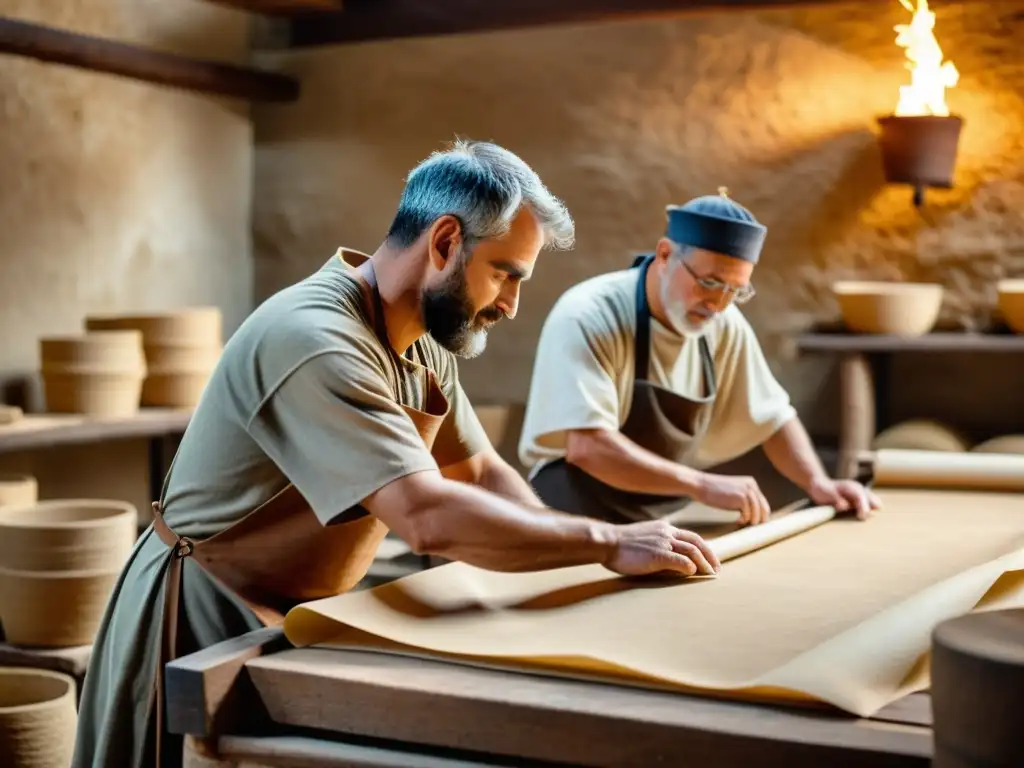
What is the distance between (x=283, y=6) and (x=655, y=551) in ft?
14.7

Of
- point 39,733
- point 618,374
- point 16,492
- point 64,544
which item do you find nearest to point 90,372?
point 16,492

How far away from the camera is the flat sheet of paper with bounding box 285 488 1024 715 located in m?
1.76

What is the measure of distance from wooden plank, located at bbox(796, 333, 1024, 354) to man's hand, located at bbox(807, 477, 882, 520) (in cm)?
185

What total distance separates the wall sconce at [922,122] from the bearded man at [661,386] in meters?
1.57

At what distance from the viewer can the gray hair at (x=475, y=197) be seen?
Answer: 233 cm

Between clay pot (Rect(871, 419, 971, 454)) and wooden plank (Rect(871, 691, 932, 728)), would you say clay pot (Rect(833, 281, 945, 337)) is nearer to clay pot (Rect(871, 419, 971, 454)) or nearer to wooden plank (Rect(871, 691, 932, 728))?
clay pot (Rect(871, 419, 971, 454))

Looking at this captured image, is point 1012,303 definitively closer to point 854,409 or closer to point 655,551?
point 854,409

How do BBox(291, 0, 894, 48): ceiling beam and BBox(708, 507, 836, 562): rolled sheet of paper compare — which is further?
BBox(291, 0, 894, 48): ceiling beam

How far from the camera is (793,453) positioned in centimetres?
397

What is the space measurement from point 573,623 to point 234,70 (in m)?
4.84

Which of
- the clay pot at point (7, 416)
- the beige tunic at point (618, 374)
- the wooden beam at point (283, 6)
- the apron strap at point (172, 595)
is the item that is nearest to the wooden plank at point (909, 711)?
the apron strap at point (172, 595)

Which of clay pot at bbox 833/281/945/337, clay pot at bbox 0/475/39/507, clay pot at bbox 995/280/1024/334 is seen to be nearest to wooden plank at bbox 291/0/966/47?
clay pot at bbox 833/281/945/337

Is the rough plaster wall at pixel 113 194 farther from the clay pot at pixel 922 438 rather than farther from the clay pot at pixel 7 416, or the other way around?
the clay pot at pixel 922 438

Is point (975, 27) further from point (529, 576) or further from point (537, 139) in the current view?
point (529, 576)
